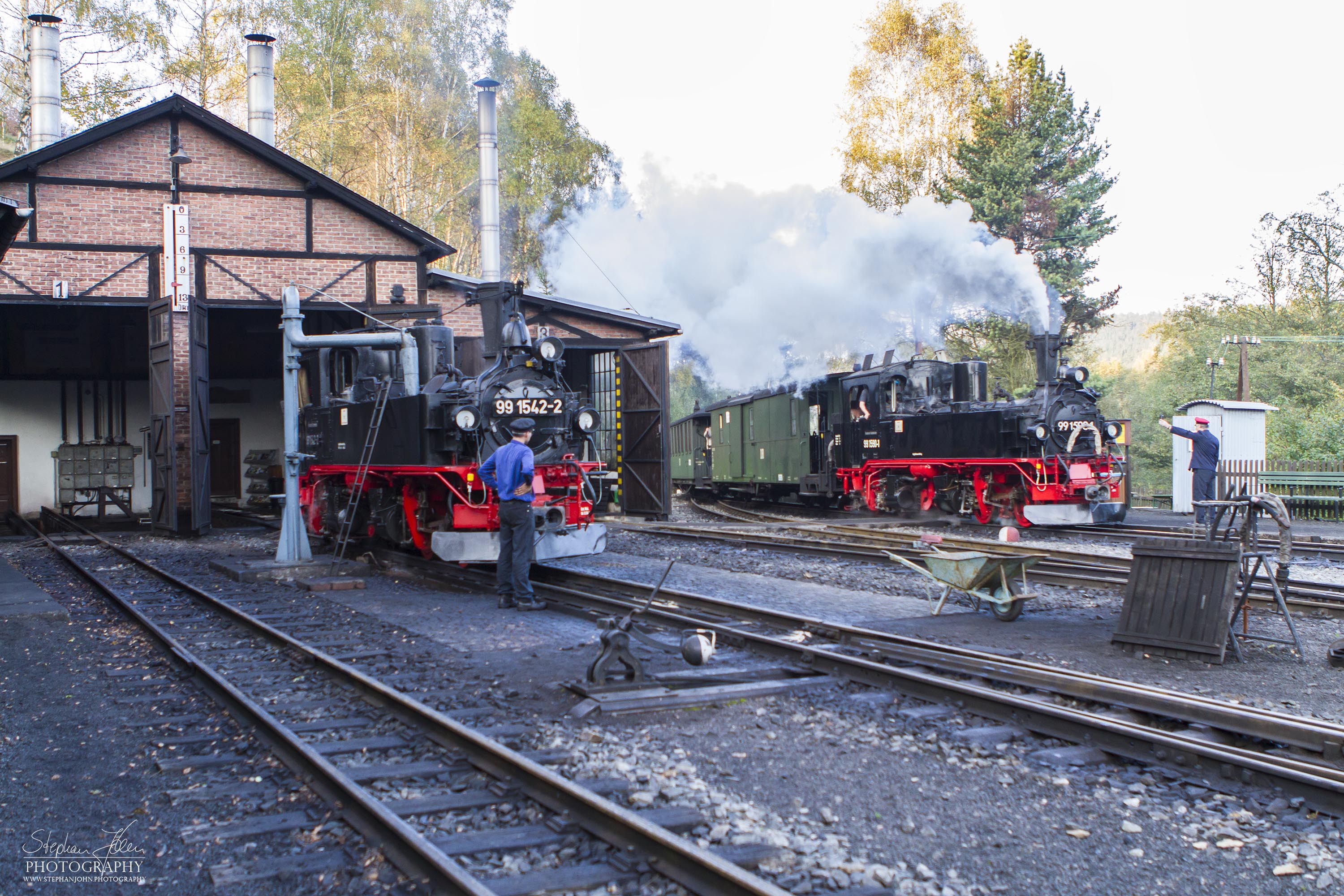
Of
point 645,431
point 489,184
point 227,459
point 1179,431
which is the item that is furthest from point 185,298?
point 1179,431

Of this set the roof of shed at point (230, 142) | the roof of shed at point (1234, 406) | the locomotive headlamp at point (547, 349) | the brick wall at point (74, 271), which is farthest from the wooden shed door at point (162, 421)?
the roof of shed at point (1234, 406)

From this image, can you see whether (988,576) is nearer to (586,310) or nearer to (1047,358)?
(1047,358)

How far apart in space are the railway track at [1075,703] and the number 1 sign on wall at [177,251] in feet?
40.9

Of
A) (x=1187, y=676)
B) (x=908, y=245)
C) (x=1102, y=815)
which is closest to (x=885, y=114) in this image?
(x=908, y=245)

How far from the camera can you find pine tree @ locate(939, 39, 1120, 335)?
90.4ft

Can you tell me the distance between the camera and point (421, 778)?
179 inches

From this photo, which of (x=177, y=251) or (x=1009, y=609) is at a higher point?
(x=177, y=251)

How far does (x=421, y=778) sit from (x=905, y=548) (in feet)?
31.1

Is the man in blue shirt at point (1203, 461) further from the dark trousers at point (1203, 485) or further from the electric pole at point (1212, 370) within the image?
the electric pole at point (1212, 370)

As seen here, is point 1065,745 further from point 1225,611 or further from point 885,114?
point 885,114

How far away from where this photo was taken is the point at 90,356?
22766mm

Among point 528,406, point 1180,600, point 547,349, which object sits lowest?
point 1180,600

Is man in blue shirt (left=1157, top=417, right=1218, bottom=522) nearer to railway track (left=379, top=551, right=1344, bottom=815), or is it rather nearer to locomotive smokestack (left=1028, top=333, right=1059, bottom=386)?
locomotive smokestack (left=1028, top=333, right=1059, bottom=386)

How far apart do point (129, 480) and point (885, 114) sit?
2388 cm
